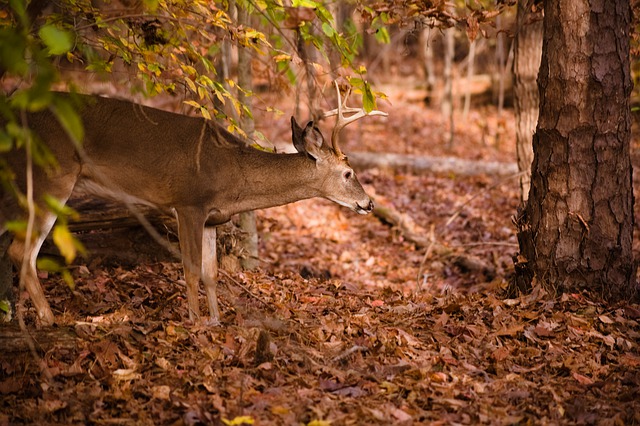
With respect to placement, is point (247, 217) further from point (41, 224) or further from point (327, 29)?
point (327, 29)

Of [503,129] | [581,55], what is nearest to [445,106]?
[503,129]

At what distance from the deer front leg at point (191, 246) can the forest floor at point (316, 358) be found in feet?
0.67

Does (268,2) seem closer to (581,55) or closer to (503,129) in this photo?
(581,55)

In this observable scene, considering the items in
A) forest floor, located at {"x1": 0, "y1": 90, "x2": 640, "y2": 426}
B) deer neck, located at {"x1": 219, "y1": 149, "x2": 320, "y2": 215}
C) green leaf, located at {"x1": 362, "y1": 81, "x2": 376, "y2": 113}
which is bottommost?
forest floor, located at {"x1": 0, "y1": 90, "x2": 640, "y2": 426}

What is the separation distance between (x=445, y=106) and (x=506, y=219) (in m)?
12.7

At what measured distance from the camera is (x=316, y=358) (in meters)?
5.48

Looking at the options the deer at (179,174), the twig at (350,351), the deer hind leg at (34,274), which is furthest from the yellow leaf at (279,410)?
the deer hind leg at (34,274)

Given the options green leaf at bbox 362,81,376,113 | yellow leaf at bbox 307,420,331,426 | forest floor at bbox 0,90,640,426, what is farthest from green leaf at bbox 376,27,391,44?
yellow leaf at bbox 307,420,331,426

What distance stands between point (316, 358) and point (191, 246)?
1804 millimetres

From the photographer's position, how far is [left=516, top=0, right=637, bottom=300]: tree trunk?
22.3ft

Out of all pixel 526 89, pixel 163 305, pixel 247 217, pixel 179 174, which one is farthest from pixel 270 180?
pixel 526 89

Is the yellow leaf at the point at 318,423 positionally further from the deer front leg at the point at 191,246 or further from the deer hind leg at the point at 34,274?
the deer hind leg at the point at 34,274

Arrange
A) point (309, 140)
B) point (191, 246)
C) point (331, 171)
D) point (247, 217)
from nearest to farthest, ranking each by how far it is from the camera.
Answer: point (191, 246), point (309, 140), point (331, 171), point (247, 217)

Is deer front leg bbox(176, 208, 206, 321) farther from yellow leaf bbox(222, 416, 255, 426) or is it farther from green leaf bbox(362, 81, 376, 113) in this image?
yellow leaf bbox(222, 416, 255, 426)
